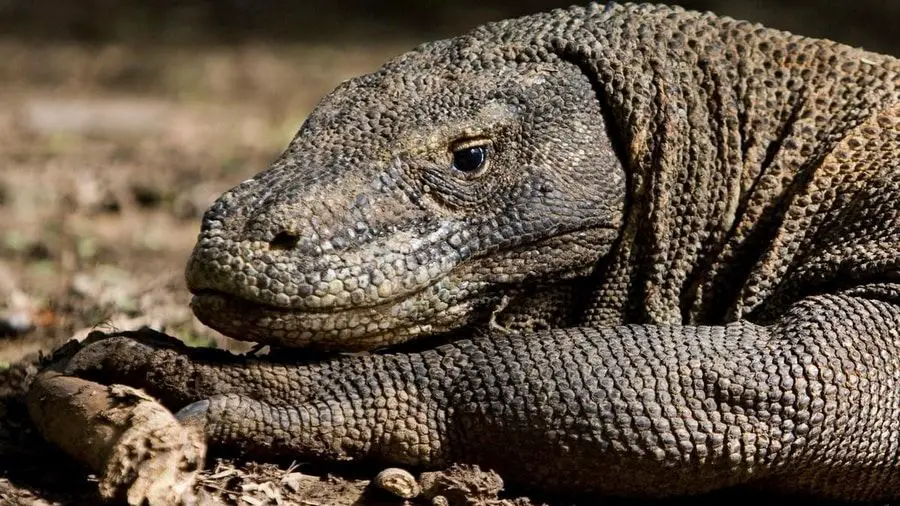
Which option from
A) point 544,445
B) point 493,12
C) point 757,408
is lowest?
point 544,445

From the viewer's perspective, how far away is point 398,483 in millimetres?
4906

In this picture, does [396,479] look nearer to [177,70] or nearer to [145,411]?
[145,411]

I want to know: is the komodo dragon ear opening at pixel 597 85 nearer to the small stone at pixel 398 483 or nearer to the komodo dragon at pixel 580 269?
the komodo dragon at pixel 580 269

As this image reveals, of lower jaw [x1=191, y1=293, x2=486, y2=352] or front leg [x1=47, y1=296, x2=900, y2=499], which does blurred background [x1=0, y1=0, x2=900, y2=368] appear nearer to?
lower jaw [x1=191, y1=293, x2=486, y2=352]

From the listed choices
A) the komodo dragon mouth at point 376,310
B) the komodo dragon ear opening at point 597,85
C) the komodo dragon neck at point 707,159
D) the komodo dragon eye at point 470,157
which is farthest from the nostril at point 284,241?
the komodo dragon ear opening at point 597,85

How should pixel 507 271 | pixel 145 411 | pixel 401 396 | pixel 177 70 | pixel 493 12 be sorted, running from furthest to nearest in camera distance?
pixel 493 12, pixel 177 70, pixel 507 271, pixel 401 396, pixel 145 411

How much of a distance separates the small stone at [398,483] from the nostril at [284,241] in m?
0.88

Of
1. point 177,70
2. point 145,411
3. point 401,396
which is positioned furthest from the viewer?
point 177,70

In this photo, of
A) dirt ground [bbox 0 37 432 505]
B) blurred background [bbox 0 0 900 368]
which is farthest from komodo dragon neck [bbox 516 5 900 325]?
blurred background [bbox 0 0 900 368]

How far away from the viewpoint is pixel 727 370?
4879 mm

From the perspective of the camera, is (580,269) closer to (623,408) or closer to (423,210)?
(423,210)

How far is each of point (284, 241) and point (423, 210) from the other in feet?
1.99

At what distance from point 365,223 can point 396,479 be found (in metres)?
0.93

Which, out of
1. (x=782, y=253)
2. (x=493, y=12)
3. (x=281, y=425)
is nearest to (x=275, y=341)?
(x=281, y=425)
